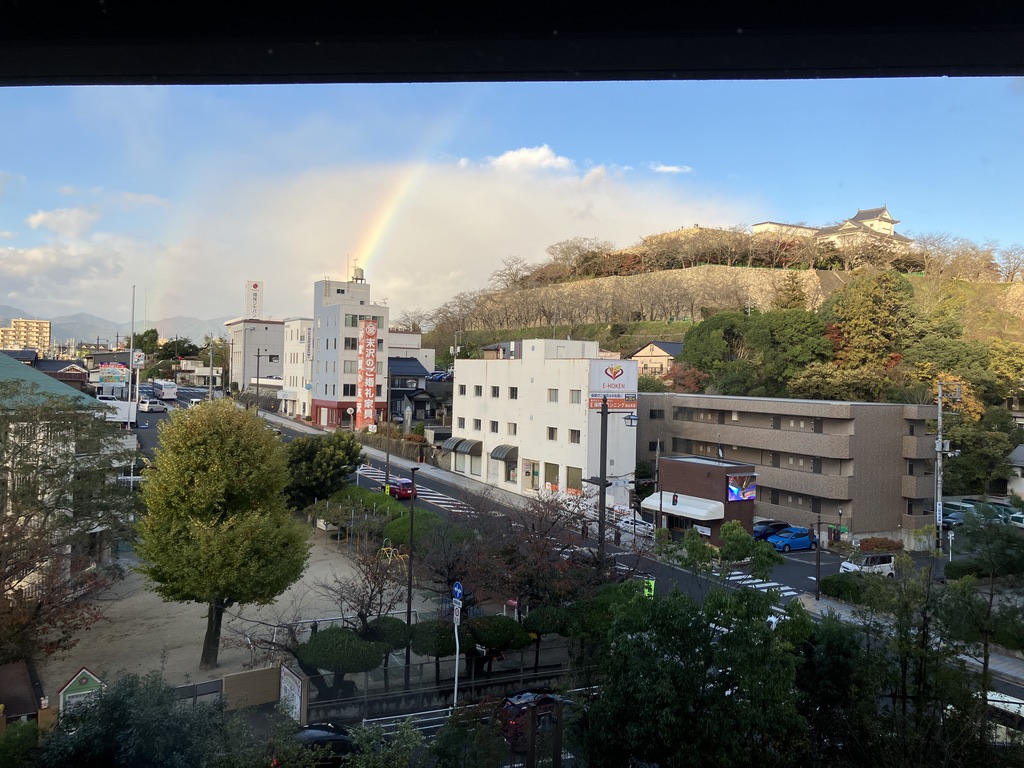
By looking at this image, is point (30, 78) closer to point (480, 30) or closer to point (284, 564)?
point (480, 30)

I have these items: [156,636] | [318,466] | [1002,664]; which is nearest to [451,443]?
[318,466]

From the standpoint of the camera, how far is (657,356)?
2828 centimetres

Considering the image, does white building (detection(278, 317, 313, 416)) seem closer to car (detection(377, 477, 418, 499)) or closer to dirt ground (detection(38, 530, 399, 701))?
car (detection(377, 477, 418, 499))

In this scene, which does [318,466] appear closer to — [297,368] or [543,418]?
[543,418]

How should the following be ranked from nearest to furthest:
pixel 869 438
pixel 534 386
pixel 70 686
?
pixel 70 686 < pixel 869 438 < pixel 534 386

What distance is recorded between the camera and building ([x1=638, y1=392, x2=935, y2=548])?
618 inches

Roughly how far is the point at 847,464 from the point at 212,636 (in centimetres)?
1296

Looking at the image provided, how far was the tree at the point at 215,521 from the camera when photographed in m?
8.15

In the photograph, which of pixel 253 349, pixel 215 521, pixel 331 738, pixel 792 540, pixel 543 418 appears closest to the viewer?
pixel 331 738

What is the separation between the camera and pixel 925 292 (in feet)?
72.8

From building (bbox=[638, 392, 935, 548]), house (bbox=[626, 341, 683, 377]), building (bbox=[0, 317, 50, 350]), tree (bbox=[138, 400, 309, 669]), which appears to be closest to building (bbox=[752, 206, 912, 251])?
house (bbox=[626, 341, 683, 377])

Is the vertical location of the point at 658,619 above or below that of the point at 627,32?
below

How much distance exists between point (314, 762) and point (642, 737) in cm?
180

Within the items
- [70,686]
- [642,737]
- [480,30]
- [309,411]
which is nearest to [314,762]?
[642,737]
